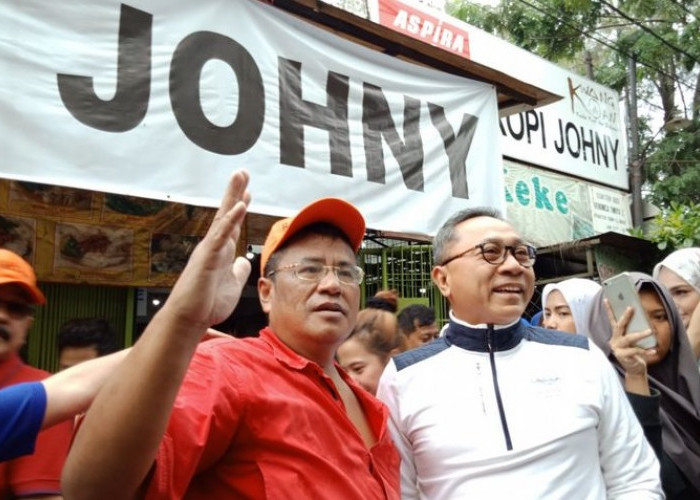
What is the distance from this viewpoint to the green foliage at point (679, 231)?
26.1 feet

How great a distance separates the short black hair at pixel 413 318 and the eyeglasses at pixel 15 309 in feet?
8.49

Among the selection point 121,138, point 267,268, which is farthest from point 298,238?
point 121,138

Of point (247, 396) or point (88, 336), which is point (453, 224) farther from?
point (88, 336)

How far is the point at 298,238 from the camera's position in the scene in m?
1.78

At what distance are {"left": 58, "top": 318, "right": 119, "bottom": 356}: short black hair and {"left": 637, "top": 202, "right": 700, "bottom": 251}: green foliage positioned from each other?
726 cm

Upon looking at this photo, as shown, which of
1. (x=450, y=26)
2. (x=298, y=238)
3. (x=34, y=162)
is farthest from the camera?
(x=450, y=26)

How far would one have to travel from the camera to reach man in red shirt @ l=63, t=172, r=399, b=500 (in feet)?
3.18

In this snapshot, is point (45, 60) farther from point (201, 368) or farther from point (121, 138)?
point (201, 368)

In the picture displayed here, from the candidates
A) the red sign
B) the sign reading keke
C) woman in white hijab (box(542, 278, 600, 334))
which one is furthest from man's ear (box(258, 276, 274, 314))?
the sign reading keke

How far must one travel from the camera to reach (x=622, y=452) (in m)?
1.85

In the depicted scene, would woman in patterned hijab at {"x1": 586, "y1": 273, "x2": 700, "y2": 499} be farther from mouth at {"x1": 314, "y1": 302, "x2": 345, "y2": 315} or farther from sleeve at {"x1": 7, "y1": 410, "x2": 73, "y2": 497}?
sleeve at {"x1": 7, "y1": 410, "x2": 73, "y2": 497}

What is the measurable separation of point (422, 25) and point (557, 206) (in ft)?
11.2

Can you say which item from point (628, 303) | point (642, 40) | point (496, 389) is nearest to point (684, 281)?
point (628, 303)

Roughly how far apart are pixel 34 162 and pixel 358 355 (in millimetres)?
1621
